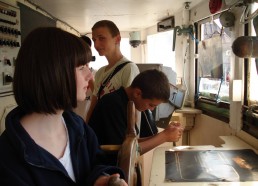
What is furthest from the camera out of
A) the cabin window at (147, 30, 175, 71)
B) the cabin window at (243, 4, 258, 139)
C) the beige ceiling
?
the cabin window at (147, 30, 175, 71)

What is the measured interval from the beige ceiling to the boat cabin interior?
0.04 feet

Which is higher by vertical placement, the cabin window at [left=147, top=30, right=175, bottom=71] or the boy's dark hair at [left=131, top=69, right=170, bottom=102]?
the cabin window at [left=147, top=30, right=175, bottom=71]

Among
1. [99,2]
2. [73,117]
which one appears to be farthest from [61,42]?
[99,2]

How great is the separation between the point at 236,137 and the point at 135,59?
3827 mm

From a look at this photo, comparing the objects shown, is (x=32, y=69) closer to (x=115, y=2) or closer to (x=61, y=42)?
(x=61, y=42)

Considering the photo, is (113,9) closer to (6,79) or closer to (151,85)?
(6,79)

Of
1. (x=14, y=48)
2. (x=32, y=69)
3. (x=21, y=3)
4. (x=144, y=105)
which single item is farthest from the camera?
(x=21, y=3)

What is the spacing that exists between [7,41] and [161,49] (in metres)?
2.92

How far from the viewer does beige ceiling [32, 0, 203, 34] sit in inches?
119

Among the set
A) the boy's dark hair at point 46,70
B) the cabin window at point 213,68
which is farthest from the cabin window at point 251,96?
the boy's dark hair at point 46,70

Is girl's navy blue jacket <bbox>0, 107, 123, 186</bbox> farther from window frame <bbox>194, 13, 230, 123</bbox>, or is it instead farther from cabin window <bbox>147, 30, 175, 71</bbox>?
cabin window <bbox>147, 30, 175, 71</bbox>

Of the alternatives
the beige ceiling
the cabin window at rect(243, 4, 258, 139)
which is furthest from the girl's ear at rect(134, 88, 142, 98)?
the beige ceiling

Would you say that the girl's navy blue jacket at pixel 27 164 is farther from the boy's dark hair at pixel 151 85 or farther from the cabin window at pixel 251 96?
the cabin window at pixel 251 96

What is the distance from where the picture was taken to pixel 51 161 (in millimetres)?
727
